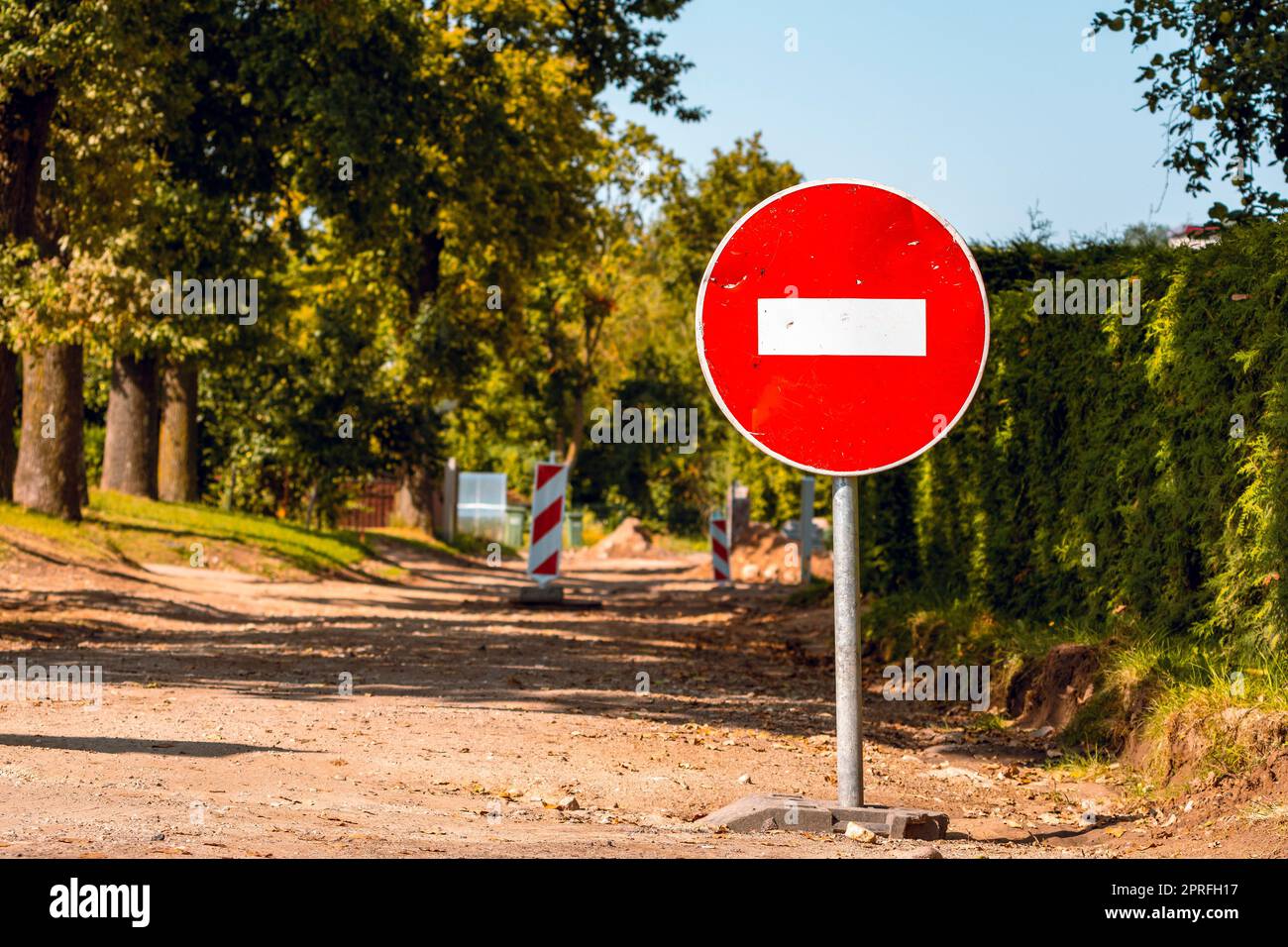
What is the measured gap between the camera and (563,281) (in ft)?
177

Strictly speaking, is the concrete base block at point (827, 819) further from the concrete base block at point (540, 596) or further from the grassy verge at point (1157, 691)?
the concrete base block at point (540, 596)

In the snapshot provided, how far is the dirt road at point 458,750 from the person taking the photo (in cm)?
559

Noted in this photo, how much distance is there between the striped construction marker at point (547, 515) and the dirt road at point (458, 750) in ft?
14.6

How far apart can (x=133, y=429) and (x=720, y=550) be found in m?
10.9

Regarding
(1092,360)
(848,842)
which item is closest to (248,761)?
(848,842)

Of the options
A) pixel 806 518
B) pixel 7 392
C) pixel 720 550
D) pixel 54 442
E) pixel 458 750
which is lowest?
pixel 720 550

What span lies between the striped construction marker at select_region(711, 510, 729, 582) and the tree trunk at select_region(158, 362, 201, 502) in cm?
987

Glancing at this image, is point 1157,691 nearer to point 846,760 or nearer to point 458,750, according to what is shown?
point 846,760

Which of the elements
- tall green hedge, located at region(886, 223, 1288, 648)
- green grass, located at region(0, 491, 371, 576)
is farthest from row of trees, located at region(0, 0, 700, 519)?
tall green hedge, located at region(886, 223, 1288, 648)

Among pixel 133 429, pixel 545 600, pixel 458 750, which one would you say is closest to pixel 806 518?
pixel 545 600

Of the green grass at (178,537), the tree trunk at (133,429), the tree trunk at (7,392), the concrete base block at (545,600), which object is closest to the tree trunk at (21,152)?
the tree trunk at (7,392)

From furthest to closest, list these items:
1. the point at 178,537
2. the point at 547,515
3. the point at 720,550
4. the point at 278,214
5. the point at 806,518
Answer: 1. the point at 720,550
2. the point at 278,214
3. the point at 806,518
4. the point at 178,537
5. the point at 547,515

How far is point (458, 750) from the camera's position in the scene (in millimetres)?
8094

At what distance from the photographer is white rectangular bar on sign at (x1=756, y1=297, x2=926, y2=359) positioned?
596 centimetres
